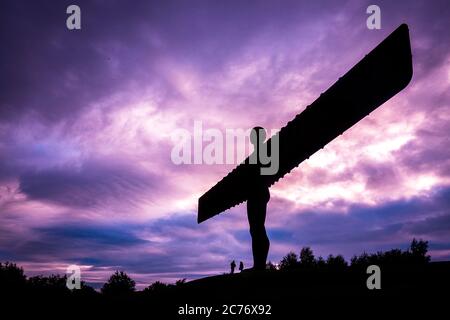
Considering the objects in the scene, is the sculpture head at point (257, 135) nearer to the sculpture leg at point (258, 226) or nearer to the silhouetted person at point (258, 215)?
the silhouetted person at point (258, 215)

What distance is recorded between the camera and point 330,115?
290 centimetres

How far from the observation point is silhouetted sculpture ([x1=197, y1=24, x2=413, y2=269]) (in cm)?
233

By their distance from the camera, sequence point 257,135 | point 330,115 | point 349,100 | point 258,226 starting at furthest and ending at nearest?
point 258,226 → point 257,135 → point 330,115 → point 349,100

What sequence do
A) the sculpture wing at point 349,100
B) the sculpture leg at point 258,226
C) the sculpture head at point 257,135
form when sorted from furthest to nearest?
the sculpture leg at point 258,226
the sculpture head at point 257,135
the sculpture wing at point 349,100

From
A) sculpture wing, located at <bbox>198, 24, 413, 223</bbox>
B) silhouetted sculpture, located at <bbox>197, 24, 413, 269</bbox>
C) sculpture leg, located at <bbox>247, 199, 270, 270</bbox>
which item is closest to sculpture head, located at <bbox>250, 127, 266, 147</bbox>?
silhouetted sculpture, located at <bbox>197, 24, 413, 269</bbox>

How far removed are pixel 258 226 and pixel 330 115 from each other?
2222mm

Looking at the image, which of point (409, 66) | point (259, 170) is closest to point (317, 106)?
point (409, 66)

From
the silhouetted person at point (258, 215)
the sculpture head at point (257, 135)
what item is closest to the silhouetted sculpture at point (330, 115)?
the silhouetted person at point (258, 215)

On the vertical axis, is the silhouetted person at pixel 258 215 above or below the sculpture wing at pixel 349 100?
below

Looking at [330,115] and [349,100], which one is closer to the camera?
[349,100]

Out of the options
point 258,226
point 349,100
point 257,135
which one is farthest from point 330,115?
point 258,226

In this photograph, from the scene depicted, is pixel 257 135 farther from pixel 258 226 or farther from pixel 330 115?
pixel 330 115

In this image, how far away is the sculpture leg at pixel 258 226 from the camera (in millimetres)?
4430
